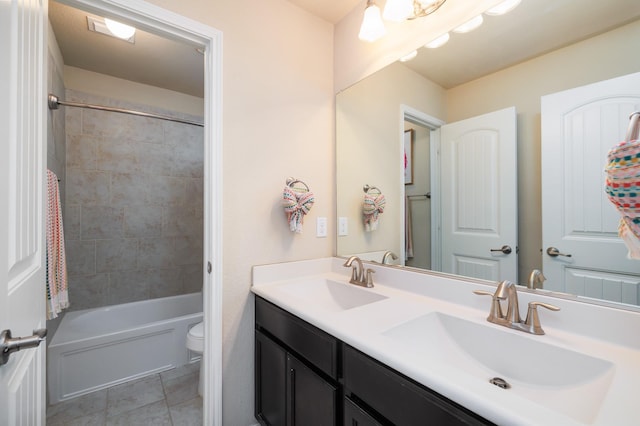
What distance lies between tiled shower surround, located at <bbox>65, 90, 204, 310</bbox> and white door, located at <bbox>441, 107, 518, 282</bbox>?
2.48 meters

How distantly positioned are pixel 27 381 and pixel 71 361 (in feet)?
4.84

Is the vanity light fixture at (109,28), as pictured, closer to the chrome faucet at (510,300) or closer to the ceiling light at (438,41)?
the ceiling light at (438,41)

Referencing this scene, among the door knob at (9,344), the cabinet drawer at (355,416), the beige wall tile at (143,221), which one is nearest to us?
the door knob at (9,344)

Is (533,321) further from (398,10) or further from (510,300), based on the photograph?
(398,10)

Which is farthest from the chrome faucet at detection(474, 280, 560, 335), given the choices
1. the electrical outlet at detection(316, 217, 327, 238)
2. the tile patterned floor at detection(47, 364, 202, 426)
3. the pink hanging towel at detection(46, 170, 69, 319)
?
the pink hanging towel at detection(46, 170, 69, 319)

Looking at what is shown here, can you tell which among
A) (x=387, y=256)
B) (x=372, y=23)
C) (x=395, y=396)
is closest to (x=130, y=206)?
(x=387, y=256)

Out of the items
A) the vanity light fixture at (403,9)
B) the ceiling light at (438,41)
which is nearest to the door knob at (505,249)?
the ceiling light at (438,41)

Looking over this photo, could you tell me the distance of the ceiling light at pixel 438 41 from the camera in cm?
122

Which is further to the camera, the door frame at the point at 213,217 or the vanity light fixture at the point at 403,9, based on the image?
the door frame at the point at 213,217

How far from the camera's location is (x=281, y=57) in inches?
61.9

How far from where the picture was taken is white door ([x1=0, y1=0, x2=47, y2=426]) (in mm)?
566

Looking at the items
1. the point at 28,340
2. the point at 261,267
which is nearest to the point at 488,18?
the point at 261,267

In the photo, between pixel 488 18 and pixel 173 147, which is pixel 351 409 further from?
pixel 173 147

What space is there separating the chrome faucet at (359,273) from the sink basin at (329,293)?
0.04 meters
